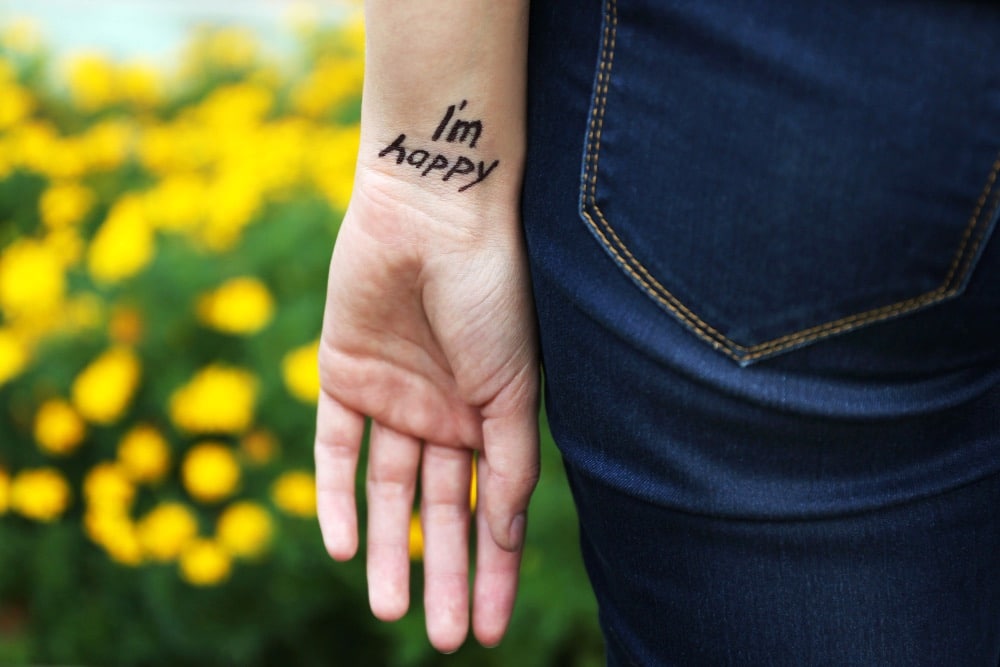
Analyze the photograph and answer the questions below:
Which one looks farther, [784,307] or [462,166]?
[462,166]

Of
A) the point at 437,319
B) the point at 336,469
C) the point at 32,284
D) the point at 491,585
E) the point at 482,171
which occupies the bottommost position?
the point at 32,284

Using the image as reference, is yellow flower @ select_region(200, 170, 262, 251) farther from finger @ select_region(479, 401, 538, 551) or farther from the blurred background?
finger @ select_region(479, 401, 538, 551)

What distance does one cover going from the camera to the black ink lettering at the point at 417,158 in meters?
0.99

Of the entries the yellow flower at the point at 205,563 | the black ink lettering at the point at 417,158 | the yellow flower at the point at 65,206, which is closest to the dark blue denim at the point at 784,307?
the black ink lettering at the point at 417,158

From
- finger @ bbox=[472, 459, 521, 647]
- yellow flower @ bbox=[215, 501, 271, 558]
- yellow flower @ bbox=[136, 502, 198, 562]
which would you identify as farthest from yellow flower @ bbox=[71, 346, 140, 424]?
finger @ bbox=[472, 459, 521, 647]

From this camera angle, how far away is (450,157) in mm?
988

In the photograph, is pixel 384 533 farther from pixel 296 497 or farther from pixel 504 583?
pixel 296 497

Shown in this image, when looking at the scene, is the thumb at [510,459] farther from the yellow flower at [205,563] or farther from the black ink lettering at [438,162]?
the yellow flower at [205,563]

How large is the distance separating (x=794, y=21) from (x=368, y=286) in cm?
50

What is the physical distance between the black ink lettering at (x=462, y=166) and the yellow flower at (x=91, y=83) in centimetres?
275

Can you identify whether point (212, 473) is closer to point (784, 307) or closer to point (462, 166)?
point (462, 166)

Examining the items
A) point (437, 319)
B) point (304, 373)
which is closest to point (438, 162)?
point (437, 319)

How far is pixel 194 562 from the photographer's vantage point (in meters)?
2.01

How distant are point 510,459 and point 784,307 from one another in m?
0.43
